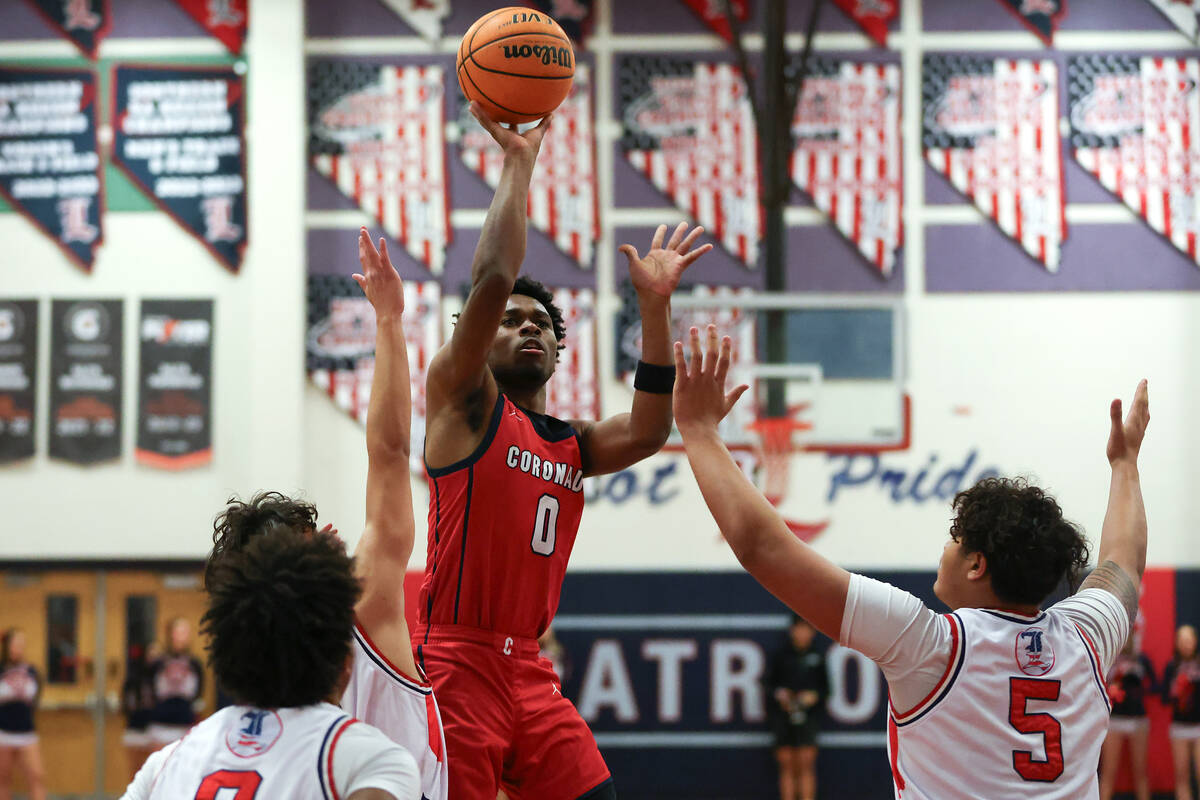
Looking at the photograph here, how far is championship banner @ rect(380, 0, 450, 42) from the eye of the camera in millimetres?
11086

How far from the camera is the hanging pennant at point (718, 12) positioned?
36.0 ft

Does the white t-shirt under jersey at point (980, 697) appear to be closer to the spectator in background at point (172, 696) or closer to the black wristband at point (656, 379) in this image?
the black wristband at point (656, 379)

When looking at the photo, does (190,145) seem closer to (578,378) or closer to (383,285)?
(578,378)

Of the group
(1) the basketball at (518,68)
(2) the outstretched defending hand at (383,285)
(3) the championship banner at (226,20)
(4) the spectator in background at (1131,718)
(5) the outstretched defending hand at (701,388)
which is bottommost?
(4) the spectator in background at (1131,718)

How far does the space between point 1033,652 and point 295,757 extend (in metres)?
1.51

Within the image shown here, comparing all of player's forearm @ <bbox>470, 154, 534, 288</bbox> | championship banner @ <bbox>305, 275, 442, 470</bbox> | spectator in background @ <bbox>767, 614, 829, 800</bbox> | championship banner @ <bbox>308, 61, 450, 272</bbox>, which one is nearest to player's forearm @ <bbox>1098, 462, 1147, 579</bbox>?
player's forearm @ <bbox>470, 154, 534, 288</bbox>

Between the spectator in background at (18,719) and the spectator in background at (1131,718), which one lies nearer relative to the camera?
the spectator in background at (18,719)

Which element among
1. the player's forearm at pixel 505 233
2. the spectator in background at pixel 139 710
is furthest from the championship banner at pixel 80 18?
the player's forearm at pixel 505 233

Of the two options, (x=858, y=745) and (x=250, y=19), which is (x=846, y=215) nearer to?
(x=858, y=745)

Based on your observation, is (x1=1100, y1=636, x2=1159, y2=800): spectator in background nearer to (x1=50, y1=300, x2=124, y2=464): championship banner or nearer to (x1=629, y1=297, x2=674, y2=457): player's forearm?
(x1=629, y1=297, x2=674, y2=457): player's forearm

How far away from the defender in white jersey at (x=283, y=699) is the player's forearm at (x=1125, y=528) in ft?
6.11

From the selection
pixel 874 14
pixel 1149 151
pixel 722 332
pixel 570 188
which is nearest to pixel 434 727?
pixel 722 332

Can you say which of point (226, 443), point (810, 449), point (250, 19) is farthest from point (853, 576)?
point (250, 19)

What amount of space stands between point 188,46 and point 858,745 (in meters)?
9.18
